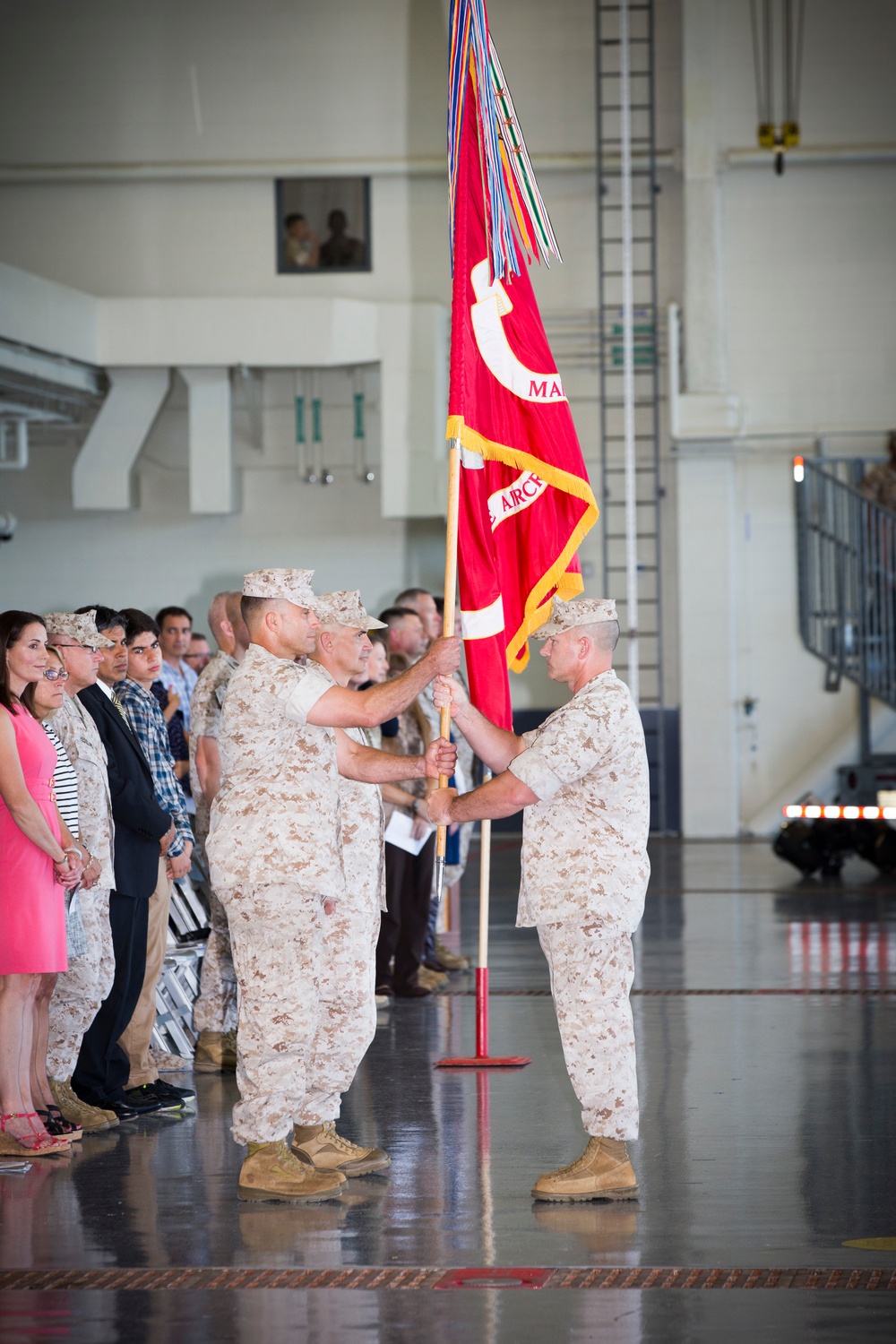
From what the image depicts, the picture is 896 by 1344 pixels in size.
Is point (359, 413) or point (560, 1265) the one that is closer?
point (560, 1265)

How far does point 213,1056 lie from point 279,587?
232 cm

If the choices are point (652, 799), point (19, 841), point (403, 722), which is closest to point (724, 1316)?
point (19, 841)

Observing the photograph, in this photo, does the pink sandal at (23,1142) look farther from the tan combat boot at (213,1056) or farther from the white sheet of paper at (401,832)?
the white sheet of paper at (401,832)

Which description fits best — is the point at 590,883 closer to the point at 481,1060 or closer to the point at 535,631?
the point at 535,631

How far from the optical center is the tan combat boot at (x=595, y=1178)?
168 inches

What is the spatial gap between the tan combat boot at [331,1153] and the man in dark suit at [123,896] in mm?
905

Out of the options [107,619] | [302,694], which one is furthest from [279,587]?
[107,619]

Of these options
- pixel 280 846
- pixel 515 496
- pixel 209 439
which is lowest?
pixel 280 846

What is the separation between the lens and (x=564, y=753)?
4.17 meters

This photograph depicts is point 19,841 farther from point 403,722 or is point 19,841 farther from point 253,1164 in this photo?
point 403,722

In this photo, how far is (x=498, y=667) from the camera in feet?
19.6

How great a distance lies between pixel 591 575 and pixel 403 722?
7.63 metres

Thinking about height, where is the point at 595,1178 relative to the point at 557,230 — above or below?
below

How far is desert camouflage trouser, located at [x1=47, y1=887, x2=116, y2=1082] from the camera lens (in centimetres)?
495
